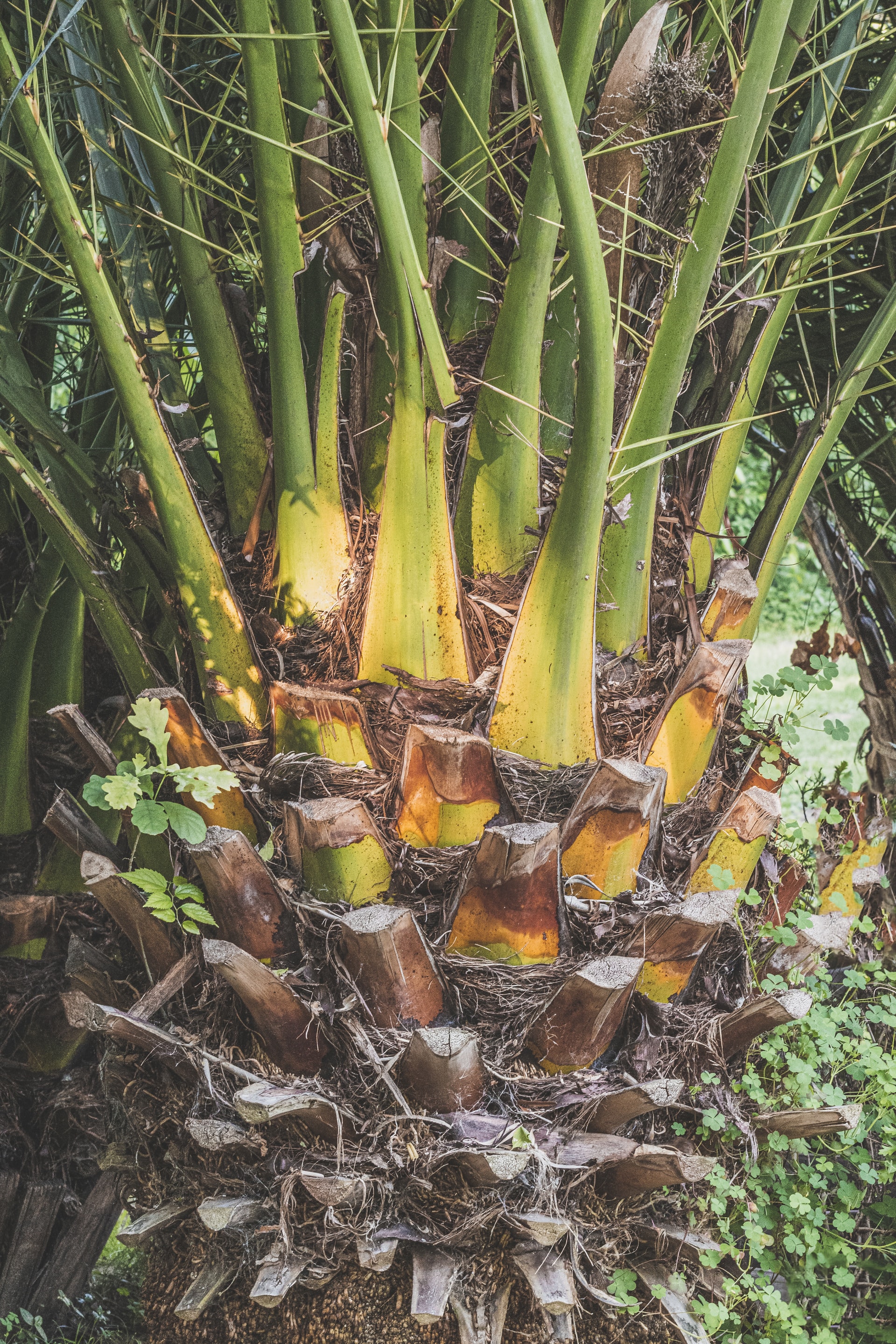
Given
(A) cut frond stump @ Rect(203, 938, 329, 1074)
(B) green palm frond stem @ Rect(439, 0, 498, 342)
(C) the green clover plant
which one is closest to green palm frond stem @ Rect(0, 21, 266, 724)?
(C) the green clover plant

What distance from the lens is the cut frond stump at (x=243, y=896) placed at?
117 centimetres

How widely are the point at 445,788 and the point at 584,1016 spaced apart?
0.32 meters

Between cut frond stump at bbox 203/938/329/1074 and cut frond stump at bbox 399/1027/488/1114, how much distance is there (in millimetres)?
126

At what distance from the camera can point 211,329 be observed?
146 centimetres

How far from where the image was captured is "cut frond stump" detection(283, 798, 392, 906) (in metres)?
1.18

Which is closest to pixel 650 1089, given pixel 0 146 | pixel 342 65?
pixel 342 65

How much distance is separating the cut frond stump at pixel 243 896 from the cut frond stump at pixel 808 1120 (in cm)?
67

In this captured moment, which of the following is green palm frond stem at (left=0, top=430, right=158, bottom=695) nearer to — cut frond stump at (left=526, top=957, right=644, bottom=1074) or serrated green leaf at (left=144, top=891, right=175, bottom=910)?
serrated green leaf at (left=144, top=891, right=175, bottom=910)

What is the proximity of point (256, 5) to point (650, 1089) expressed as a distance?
1400 mm

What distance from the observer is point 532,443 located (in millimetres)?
1376

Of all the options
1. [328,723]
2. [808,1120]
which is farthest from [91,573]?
[808,1120]

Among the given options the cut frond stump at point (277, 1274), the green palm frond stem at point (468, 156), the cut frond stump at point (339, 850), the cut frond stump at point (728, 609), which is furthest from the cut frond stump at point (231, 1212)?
the green palm frond stem at point (468, 156)

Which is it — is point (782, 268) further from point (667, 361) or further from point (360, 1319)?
point (360, 1319)

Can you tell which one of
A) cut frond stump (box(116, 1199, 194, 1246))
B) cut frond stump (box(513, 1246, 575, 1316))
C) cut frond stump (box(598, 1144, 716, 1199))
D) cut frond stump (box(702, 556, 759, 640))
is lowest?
cut frond stump (box(116, 1199, 194, 1246))
